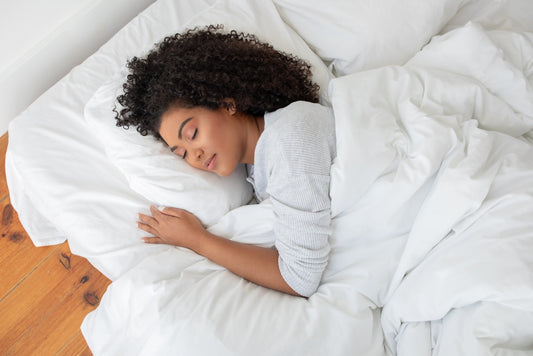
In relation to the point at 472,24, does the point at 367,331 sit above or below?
below

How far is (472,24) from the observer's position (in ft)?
3.87

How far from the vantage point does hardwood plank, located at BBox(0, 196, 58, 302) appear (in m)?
1.35

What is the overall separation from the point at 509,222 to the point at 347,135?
1.25ft

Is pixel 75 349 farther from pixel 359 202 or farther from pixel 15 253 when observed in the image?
pixel 359 202

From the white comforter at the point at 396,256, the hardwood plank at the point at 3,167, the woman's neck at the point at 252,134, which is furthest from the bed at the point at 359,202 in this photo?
the hardwood plank at the point at 3,167

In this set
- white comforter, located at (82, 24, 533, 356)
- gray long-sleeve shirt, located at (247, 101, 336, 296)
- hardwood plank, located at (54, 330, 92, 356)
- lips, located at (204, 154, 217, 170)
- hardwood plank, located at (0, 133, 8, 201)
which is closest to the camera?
white comforter, located at (82, 24, 533, 356)

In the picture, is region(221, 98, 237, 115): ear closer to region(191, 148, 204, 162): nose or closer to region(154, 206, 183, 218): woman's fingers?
region(191, 148, 204, 162): nose

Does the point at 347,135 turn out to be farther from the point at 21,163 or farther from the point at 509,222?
the point at 21,163

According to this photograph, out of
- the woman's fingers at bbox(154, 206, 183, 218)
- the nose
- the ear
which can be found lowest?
the woman's fingers at bbox(154, 206, 183, 218)

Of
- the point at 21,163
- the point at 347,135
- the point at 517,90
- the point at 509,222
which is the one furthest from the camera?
the point at 21,163

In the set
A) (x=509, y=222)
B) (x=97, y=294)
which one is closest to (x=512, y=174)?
(x=509, y=222)

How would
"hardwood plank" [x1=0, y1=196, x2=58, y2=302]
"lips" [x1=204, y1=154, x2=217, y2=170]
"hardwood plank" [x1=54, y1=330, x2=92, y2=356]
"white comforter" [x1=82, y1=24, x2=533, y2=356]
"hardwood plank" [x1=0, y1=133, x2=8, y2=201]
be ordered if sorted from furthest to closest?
"hardwood plank" [x1=0, y1=133, x2=8, y2=201]
"hardwood plank" [x1=0, y1=196, x2=58, y2=302]
"hardwood plank" [x1=54, y1=330, x2=92, y2=356]
"lips" [x1=204, y1=154, x2=217, y2=170]
"white comforter" [x1=82, y1=24, x2=533, y2=356]

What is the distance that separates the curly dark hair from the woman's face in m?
0.03

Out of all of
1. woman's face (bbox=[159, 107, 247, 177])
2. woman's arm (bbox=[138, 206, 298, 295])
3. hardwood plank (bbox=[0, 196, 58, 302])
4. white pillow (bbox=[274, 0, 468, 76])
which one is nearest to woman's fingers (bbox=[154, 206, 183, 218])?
woman's arm (bbox=[138, 206, 298, 295])
